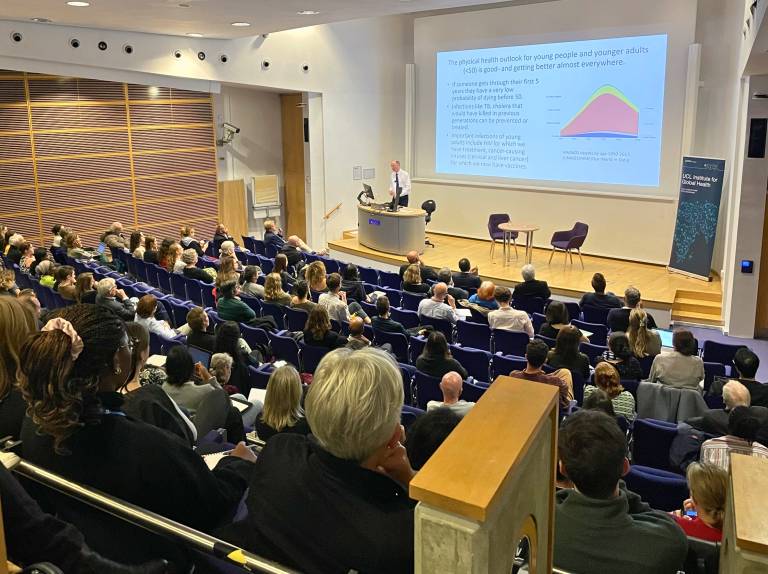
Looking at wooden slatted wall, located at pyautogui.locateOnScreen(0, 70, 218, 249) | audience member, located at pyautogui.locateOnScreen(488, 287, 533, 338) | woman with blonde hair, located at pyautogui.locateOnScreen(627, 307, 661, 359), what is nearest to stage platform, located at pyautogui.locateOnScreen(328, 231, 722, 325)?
wooden slatted wall, located at pyautogui.locateOnScreen(0, 70, 218, 249)

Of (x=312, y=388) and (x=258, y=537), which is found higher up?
(x=312, y=388)

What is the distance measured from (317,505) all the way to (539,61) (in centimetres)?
1232

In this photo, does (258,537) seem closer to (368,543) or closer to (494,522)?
(368,543)

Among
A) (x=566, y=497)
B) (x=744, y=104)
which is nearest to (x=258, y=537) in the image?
(x=566, y=497)

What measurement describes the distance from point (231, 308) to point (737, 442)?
4.51 m

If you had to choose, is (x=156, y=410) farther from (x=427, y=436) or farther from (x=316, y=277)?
(x=316, y=277)

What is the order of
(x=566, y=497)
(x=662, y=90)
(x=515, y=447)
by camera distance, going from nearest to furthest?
(x=515, y=447) → (x=566, y=497) → (x=662, y=90)

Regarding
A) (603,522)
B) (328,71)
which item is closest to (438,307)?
(603,522)

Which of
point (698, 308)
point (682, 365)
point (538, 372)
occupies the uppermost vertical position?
point (538, 372)

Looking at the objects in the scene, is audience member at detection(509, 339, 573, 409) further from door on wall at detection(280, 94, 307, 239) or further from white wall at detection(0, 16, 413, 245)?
door on wall at detection(280, 94, 307, 239)

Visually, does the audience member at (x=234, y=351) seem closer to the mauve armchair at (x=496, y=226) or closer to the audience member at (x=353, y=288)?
the audience member at (x=353, y=288)

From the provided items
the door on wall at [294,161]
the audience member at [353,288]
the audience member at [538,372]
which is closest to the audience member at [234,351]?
the audience member at [538,372]

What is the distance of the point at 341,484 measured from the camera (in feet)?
5.20

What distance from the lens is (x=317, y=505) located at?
1.58 metres
